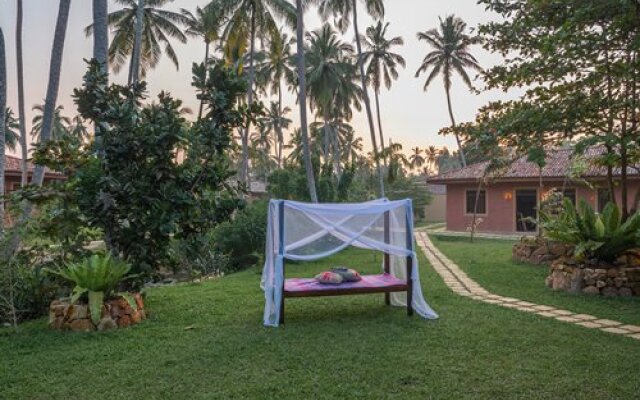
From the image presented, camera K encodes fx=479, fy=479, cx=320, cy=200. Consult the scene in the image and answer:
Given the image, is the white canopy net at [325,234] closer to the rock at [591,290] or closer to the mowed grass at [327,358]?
the mowed grass at [327,358]

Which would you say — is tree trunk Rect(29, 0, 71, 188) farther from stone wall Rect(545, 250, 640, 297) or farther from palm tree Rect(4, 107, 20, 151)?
palm tree Rect(4, 107, 20, 151)

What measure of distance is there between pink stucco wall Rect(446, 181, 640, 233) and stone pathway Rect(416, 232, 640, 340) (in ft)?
35.1

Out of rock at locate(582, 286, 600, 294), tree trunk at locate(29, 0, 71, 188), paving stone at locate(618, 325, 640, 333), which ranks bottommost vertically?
paving stone at locate(618, 325, 640, 333)

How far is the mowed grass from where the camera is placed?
145 inches

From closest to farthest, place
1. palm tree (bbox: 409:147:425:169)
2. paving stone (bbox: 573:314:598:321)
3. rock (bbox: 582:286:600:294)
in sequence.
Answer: paving stone (bbox: 573:314:598:321) < rock (bbox: 582:286:600:294) < palm tree (bbox: 409:147:425:169)

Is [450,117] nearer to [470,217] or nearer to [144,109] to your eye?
[470,217]

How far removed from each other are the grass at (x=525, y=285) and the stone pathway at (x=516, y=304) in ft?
0.61

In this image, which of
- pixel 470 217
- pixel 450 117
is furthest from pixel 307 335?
pixel 450 117

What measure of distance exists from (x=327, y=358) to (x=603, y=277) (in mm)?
5067

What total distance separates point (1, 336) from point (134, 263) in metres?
1.63

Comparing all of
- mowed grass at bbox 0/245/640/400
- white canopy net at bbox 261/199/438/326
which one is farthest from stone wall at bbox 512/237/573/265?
white canopy net at bbox 261/199/438/326

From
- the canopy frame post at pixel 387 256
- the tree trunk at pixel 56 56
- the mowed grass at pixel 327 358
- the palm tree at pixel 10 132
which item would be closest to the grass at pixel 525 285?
the mowed grass at pixel 327 358

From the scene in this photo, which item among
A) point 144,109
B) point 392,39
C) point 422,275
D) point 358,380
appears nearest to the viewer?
point 358,380

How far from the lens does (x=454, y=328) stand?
5.45 meters
